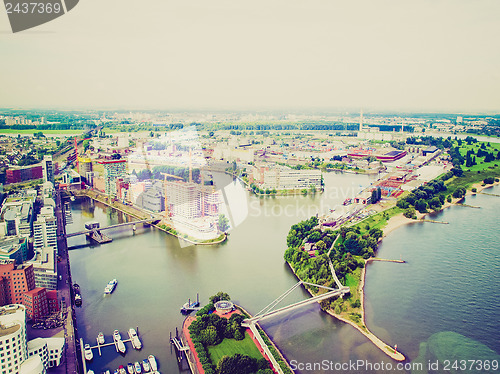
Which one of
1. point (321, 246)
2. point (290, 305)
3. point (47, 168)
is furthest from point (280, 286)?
point (47, 168)

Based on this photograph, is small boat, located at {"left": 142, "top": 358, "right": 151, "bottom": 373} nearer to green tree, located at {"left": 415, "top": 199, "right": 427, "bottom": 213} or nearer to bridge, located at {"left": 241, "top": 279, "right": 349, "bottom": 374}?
bridge, located at {"left": 241, "top": 279, "right": 349, "bottom": 374}

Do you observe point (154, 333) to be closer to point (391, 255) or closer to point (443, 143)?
point (391, 255)

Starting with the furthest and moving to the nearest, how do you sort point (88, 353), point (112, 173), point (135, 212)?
point (112, 173), point (135, 212), point (88, 353)

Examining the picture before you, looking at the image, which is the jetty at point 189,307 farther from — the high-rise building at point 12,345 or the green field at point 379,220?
the green field at point 379,220

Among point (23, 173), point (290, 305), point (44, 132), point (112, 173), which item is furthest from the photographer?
point (44, 132)

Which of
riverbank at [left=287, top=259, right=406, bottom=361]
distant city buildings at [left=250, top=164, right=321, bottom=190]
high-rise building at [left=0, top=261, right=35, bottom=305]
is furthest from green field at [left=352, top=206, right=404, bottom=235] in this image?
high-rise building at [left=0, top=261, right=35, bottom=305]

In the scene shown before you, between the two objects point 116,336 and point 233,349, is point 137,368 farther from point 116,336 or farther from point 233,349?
point 233,349
